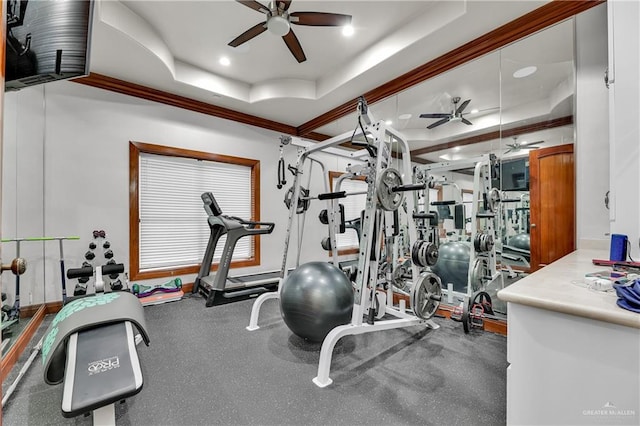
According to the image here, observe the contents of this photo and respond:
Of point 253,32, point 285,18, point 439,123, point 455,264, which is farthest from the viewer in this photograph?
point 439,123

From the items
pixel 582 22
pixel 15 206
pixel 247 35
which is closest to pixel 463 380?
pixel 582 22

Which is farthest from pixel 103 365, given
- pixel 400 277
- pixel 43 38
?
pixel 400 277

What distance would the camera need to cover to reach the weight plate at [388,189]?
225 centimetres

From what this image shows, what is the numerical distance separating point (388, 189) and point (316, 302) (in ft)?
3.67

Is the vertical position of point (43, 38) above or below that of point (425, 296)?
above

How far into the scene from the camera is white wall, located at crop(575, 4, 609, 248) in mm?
2424

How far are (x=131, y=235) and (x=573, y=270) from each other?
4652mm

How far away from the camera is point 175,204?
4.34 m

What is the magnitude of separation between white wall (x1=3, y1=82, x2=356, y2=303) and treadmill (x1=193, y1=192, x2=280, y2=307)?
55 centimetres

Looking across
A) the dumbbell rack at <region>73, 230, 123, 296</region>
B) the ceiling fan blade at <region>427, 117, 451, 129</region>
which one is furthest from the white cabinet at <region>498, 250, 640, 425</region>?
the dumbbell rack at <region>73, 230, 123, 296</region>

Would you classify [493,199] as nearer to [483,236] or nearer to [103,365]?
[483,236]

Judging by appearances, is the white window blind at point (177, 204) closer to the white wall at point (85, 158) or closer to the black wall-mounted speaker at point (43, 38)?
the white wall at point (85, 158)

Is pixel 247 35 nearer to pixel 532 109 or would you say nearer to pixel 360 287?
pixel 360 287

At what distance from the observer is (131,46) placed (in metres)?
3.06
